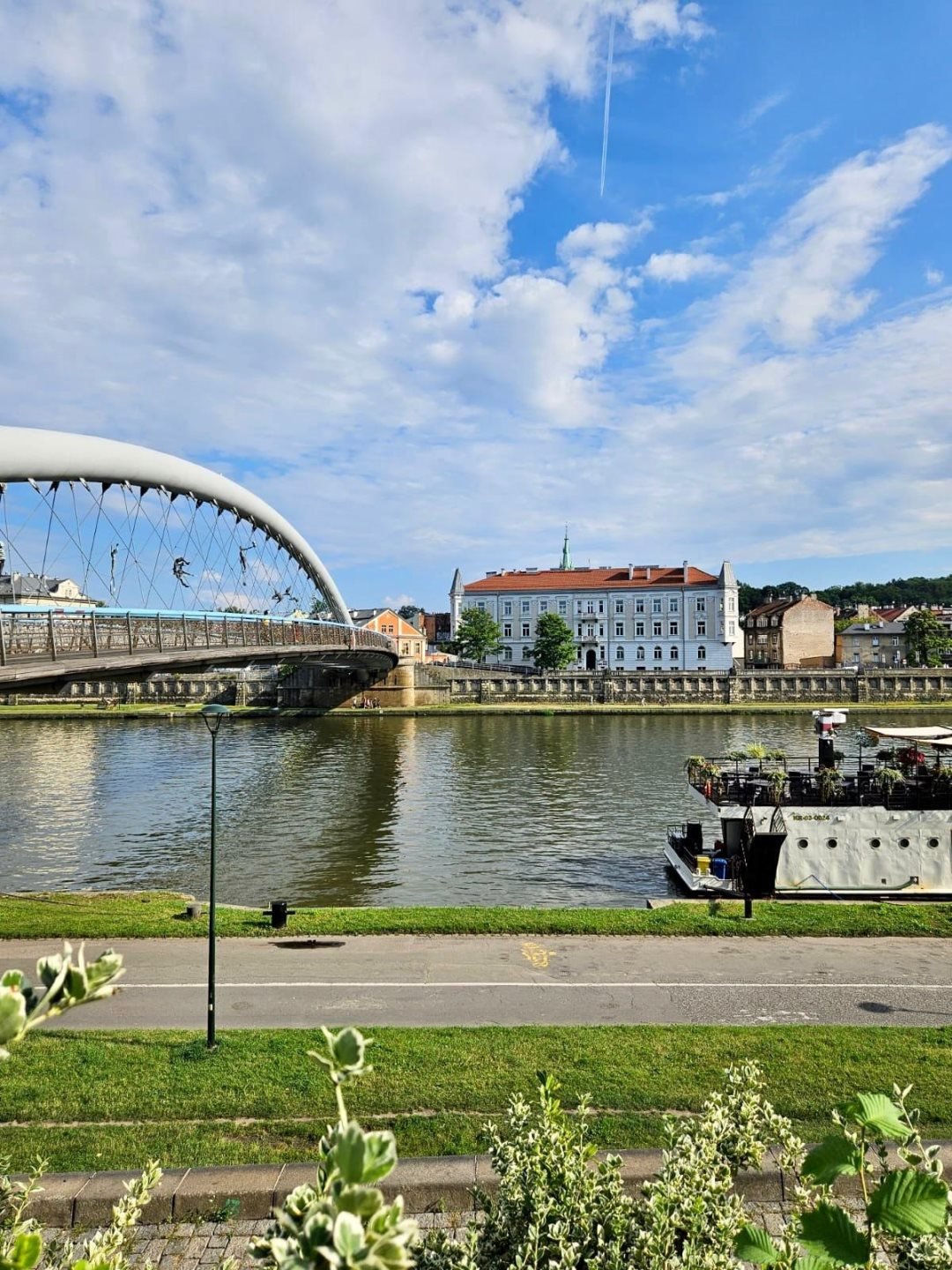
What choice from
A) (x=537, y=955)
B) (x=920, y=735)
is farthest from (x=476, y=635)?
(x=537, y=955)

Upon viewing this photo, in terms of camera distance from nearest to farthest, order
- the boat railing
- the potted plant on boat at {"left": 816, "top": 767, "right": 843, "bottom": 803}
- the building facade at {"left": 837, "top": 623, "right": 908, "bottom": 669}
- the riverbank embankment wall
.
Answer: the boat railing, the potted plant on boat at {"left": 816, "top": 767, "right": 843, "bottom": 803}, the riverbank embankment wall, the building facade at {"left": 837, "top": 623, "right": 908, "bottom": 669}

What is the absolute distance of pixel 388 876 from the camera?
23.7 m

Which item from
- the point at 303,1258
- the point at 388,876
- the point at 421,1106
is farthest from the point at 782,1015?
the point at 388,876

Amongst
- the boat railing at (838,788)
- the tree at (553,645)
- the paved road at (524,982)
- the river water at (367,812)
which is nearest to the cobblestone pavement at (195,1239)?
the paved road at (524,982)

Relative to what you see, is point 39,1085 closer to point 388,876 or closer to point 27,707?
point 388,876

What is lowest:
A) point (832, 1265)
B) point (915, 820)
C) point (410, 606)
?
point (915, 820)

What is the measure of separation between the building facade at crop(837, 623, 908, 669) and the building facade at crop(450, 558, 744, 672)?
1739cm

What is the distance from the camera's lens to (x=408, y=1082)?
9117mm

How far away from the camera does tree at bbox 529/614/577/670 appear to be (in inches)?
3903

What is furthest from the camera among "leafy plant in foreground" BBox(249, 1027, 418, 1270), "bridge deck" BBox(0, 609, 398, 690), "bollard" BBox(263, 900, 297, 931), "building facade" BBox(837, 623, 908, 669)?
"building facade" BBox(837, 623, 908, 669)

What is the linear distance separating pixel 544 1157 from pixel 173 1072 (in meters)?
6.91

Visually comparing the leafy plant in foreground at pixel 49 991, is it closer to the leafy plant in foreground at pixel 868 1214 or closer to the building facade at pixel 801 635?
the leafy plant in foreground at pixel 868 1214

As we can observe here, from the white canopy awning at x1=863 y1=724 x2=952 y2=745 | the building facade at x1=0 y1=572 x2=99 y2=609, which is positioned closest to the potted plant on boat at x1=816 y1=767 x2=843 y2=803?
the white canopy awning at x1=863 y1=724 x2=952 y2=745

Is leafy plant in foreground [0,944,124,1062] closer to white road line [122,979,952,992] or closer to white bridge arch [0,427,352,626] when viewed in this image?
white road line [122,979,952,992]
